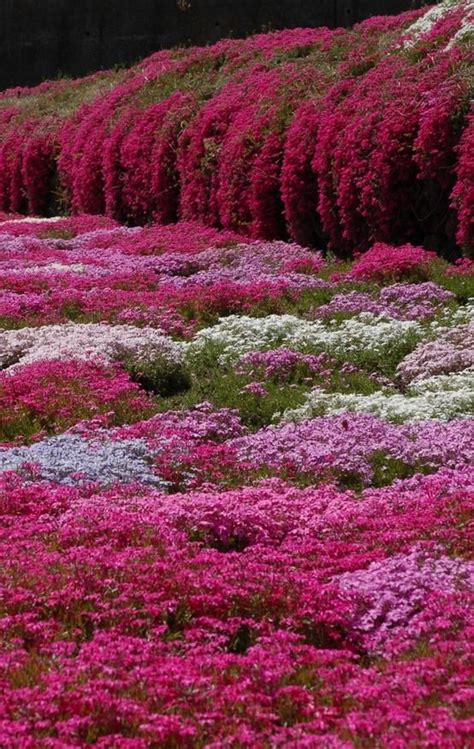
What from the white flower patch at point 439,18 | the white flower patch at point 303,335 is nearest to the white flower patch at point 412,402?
the white flower patch at point 303,335

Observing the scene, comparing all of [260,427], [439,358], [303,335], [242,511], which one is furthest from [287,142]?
[242,511]

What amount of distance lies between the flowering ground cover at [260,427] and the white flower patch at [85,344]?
50 mm

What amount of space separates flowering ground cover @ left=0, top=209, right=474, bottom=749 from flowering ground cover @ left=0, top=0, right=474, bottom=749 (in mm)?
23

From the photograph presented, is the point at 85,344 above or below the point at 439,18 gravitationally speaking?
below

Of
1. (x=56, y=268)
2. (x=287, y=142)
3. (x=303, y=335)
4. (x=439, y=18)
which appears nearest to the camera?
(x=303, y=335)

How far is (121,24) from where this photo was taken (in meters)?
43.2

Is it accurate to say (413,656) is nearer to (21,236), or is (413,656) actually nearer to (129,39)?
(21,236)

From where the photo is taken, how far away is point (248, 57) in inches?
1148

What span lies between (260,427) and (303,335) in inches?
103

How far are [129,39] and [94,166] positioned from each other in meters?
16.2

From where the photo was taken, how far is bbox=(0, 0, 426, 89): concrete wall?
3909 cm

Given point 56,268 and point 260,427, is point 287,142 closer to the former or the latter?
point 56,268

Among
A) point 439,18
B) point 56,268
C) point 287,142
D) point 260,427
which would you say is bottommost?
point 260,427

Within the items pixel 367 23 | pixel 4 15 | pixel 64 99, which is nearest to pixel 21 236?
pixel 367 23
